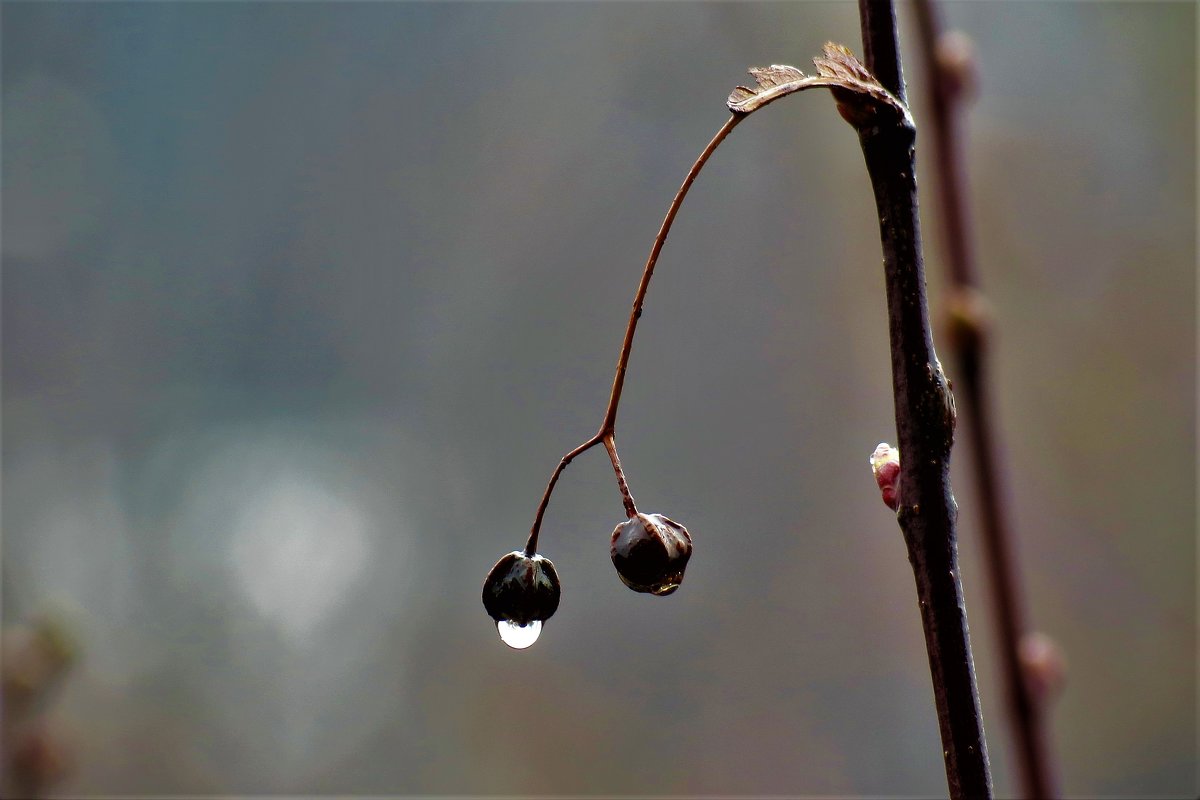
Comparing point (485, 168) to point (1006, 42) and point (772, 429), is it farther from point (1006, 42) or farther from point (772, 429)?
point (1006, 42)

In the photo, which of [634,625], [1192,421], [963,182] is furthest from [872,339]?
[963,182]

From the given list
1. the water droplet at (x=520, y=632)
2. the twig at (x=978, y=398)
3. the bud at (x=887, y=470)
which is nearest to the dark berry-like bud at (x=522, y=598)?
the water droplet at (x=520, y=632)

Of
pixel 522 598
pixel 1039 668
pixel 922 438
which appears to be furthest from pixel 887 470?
pixel 1039 668

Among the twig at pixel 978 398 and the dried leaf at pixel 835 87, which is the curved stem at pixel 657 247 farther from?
the twig at pixel 978 398

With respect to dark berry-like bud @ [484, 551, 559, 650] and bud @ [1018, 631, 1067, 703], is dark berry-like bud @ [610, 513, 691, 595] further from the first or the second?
bud @ [1018, 631, 1067, 703]

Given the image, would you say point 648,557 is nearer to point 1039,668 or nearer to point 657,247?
point 657,247
